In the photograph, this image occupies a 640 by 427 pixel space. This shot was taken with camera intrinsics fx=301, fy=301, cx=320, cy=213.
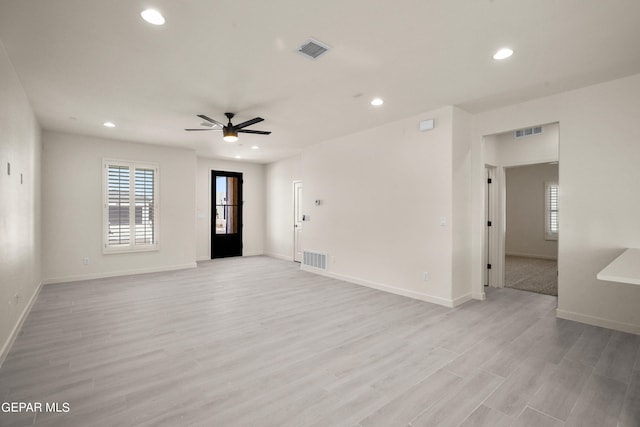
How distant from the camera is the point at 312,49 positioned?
2.86 meters

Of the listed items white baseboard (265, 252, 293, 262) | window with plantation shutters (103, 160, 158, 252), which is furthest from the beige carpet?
window with plantation shutters (103, 160, 158, 252)

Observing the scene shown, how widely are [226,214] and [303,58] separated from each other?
690 centimetres

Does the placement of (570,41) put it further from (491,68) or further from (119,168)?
(119,168)

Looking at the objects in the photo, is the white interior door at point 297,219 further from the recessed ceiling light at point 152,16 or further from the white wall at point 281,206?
the recessed ceiling light at point 152,16

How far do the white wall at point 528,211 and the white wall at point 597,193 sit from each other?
5.16m

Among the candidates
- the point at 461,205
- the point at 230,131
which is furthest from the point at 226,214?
the point at 461,205

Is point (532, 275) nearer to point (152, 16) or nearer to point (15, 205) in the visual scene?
point (152, 16)

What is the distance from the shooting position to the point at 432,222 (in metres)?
4.62

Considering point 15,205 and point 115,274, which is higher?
point 15,205

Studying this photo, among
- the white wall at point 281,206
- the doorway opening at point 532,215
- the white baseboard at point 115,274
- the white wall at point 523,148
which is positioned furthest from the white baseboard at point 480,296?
the white baseboard at point 115,274

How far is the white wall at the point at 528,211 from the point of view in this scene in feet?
28.6

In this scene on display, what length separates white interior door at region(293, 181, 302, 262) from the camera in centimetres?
847

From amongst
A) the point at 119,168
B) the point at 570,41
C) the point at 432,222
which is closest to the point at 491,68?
the point at 570,41

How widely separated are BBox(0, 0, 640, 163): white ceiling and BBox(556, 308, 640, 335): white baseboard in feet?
9.32
